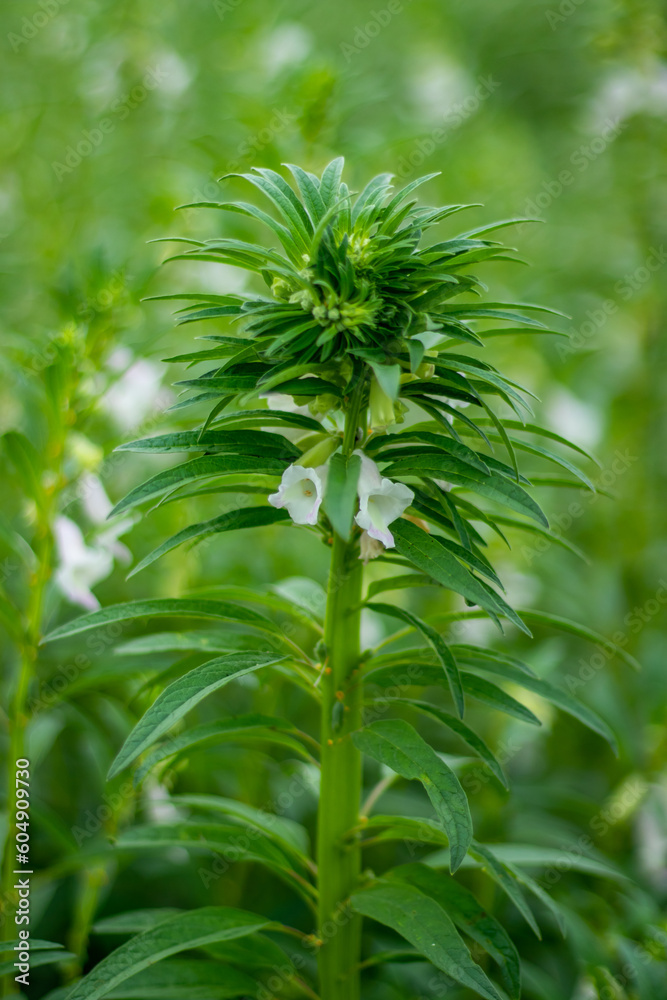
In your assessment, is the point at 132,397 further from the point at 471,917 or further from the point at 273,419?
the point at 471,917

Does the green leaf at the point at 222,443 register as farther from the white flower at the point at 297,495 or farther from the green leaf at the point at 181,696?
the green leaf at the point at 181,696

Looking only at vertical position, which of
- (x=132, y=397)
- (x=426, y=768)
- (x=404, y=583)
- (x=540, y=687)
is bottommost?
(x=426, y=768)

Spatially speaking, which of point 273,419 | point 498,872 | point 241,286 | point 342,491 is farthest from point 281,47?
point 498,872

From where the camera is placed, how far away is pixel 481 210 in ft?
9.81

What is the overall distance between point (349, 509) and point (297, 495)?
15 centimetres

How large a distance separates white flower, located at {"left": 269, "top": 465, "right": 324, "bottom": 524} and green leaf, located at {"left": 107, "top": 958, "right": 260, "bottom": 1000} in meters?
0.62

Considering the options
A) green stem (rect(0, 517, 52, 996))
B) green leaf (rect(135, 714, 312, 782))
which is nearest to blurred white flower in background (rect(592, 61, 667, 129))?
green stem (rect(0, 517, 52, 996))

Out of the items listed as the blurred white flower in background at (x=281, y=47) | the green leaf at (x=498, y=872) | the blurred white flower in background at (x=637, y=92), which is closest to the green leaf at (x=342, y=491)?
the green leaf at (x=498, y=872)

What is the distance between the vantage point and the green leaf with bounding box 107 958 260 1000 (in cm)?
96

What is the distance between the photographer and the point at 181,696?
2.60 ft

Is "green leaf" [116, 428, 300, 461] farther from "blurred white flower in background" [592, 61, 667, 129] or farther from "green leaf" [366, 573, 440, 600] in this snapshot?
"blurred white flower in background" [592, 61, 667, 129]

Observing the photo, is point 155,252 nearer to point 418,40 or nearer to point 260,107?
point 260,107

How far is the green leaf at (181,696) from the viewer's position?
2.42 feet

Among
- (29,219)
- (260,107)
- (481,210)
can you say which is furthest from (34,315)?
(481,210)
